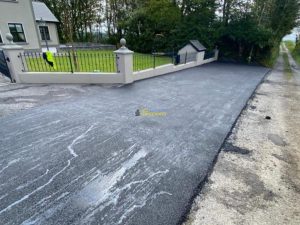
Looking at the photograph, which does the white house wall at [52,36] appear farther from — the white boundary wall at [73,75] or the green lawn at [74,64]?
the white boundary wall at [73,75]

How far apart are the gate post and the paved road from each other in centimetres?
360

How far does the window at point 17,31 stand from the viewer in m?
15.1

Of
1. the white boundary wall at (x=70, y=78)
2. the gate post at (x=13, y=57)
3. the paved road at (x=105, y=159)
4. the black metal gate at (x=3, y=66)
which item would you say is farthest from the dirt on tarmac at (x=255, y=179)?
the black metal gate at (x=3, y=66)

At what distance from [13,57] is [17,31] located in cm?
1009

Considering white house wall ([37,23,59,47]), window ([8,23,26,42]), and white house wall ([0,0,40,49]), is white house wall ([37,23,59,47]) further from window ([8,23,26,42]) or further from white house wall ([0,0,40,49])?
window ([8,23,26,42])

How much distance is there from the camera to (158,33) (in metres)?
21.4

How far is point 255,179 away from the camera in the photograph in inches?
125

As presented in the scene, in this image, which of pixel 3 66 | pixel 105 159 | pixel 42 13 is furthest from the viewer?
pixel 42 13

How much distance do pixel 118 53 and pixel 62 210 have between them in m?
6.86

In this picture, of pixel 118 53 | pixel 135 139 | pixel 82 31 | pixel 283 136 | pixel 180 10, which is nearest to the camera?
pixel 135 139

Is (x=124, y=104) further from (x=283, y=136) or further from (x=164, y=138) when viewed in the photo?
(x=283, y=136)

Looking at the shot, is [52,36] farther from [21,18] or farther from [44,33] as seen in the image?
[21,18]

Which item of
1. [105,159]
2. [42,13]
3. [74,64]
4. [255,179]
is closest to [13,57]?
[74,64]

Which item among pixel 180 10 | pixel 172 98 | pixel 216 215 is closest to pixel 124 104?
pixel 172 98
